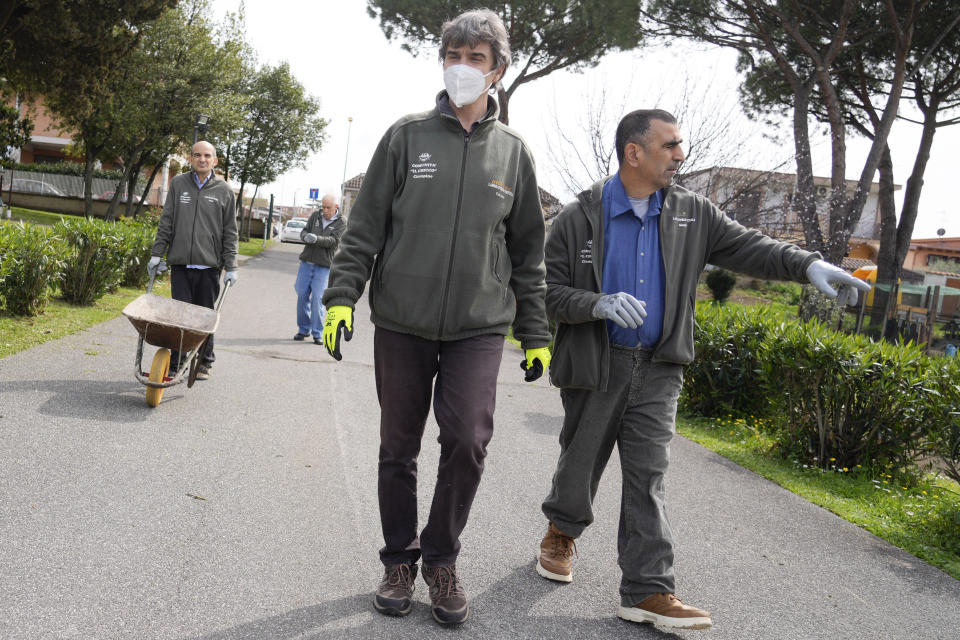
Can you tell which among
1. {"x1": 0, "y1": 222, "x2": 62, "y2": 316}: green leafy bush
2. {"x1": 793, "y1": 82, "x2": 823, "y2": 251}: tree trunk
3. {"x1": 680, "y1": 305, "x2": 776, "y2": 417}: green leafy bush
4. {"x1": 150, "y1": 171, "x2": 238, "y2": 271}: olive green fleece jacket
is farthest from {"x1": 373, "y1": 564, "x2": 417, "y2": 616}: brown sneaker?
{"x1": 793, "y1": 82, "x2": 823, "y2": 251}: tree trunk

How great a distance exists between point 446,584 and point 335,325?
1049mm

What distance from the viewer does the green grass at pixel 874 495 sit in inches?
192

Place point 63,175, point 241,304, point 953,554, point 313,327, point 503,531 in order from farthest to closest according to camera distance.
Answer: point 63,175 < point 241,304 < point 313,327 < point 953,554 < point 503,531

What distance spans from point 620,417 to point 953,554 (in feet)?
8.50

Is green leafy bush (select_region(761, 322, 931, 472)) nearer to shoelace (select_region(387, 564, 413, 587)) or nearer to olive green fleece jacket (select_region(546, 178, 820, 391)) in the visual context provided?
olive green fleece jacket (select_region(546, 178, 820, 391))

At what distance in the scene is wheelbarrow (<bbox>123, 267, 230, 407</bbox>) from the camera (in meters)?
5.77

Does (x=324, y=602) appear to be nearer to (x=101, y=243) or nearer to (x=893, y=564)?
(x=893, y=564)

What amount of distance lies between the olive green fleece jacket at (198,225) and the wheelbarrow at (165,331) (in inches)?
30.8

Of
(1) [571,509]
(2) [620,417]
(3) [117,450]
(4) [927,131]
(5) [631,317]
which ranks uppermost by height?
(4) [927,131]

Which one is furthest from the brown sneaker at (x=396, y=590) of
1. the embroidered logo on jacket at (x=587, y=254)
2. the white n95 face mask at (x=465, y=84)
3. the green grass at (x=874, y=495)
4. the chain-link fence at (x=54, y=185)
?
the chain-link fence at (x=54, y=185)

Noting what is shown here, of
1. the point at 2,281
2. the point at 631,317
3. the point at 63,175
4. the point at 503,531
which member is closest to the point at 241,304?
the point at 2,281

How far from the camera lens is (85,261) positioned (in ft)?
35.9

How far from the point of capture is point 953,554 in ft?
15.4

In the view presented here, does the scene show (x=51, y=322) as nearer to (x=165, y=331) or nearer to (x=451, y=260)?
A: (x=165, y=331)
